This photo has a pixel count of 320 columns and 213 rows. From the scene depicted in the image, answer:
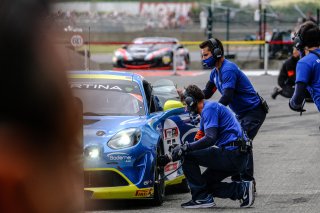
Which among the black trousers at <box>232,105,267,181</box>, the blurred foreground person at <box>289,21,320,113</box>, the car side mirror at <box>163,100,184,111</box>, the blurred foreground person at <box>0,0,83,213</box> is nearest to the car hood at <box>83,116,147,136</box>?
the car side mirror at <box>163,100,184,111</box>

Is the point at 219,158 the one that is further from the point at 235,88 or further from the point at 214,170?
the point at 235,88

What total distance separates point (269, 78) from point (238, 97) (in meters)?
19.5

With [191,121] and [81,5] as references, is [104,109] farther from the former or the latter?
[81,5]

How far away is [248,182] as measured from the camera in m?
8.91

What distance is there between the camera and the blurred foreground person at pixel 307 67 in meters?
9.39

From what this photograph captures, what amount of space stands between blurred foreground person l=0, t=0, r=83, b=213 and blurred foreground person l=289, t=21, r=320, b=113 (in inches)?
307

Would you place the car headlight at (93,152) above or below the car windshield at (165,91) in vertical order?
below

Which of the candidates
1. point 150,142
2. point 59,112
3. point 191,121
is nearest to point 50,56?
point 59,112

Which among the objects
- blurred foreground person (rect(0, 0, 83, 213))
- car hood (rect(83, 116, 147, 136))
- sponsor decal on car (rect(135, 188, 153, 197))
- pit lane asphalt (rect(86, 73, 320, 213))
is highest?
blurred foreground person (rect(0, 0, 83, 213))

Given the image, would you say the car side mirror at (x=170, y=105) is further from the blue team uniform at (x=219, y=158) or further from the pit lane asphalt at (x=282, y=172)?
the pit lane asphalt at (x=282, y=172)

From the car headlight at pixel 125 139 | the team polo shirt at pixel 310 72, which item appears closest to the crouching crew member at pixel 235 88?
the team polo shirt at pixel 310 72

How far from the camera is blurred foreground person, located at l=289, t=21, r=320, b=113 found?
9.39 meters

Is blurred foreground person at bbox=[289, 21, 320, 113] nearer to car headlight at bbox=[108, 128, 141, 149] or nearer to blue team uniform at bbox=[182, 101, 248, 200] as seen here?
blue team uniform at bbox=[182, 101, 248, 200]

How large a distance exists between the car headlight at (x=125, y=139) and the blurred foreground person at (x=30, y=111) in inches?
269
